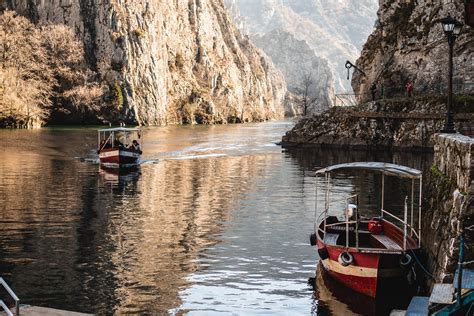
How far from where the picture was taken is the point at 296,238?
29031 mm

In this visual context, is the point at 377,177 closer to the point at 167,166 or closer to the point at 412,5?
the point at 167,166

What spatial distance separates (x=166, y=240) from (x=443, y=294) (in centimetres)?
1431

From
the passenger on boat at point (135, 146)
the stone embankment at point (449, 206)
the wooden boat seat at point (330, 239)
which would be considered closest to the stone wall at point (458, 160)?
the stone embankment at point (449, 206)

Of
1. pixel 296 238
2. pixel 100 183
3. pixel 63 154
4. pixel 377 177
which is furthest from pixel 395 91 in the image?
pixel 296 238

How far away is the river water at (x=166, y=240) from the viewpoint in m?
19.8

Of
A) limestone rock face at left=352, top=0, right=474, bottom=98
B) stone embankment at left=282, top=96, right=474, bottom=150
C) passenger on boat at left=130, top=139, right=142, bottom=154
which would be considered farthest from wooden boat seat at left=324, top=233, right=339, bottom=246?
limestone rock face at left=352, top=0, right=474, bottom=98

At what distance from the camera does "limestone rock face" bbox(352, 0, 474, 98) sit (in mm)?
79938

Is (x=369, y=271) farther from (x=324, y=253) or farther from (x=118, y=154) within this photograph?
(x=118, y=154)

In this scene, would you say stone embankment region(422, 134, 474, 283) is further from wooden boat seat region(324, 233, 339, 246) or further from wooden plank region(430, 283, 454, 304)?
wooden boat seat region(324, 233, 339, 246)

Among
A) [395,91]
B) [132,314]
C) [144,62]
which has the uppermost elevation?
[144,62]

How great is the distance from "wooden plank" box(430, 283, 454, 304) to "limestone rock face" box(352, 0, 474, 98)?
211ft

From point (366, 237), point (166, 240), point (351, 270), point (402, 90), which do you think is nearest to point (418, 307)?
point (351, 270)

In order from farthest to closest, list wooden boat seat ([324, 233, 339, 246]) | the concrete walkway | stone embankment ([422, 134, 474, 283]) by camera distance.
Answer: wooden boat seat ([324, 233, 339, 246]) < stone embankment ([422, 134, 474, 283]) < the concrete walkway

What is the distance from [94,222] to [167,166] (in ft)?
98.2
